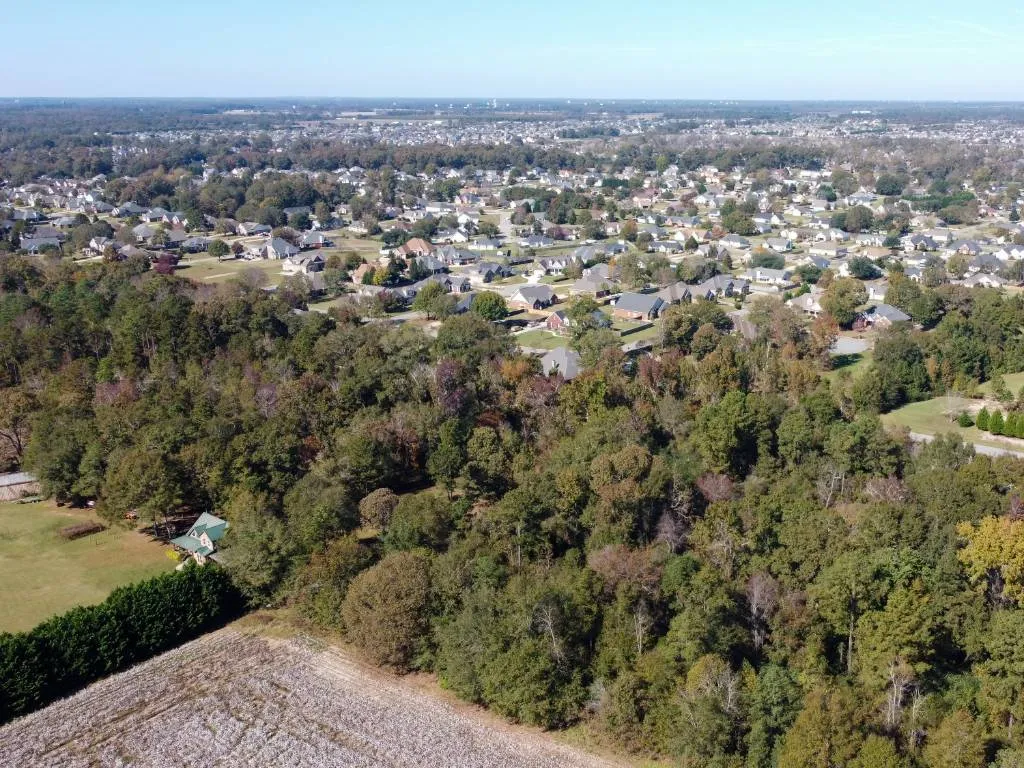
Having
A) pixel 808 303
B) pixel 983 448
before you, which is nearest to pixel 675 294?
pixel 808 303

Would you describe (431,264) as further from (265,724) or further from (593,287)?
(265,724)

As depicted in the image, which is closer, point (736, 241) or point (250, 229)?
point (736, 241)

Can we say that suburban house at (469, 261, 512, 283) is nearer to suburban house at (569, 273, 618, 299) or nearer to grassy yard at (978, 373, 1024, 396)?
suburban house at (569, 273, 618, 299)

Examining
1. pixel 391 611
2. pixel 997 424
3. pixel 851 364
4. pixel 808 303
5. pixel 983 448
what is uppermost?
pixel 808 303

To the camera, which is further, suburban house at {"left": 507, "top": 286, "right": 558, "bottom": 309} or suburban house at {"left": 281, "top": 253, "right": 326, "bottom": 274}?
suburban house at {"left": 281, "top": 253, "right": 326, "bottom": 274}

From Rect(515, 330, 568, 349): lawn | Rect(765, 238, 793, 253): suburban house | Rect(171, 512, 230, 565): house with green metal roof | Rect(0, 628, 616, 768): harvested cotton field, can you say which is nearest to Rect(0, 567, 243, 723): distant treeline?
Rect(0, 628, 616, 768): harvested cotton field

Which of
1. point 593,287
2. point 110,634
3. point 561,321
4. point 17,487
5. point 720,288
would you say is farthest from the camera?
point 593,287
